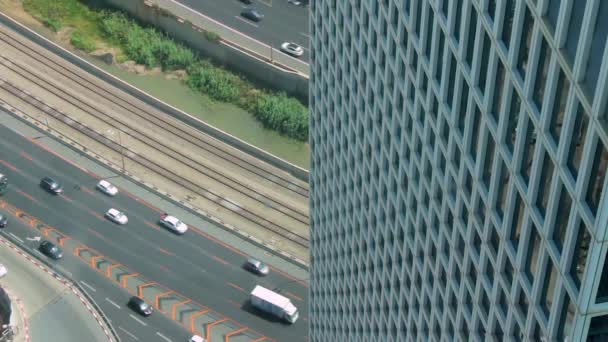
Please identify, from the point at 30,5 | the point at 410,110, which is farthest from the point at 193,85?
the point at 410,110

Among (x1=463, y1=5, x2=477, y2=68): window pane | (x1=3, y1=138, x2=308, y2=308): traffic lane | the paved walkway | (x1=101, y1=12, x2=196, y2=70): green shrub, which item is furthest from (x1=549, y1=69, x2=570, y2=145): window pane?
(x1=101, y1=12, x2=196, y2=70): green shrub

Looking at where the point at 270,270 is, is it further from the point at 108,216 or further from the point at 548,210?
the point at 548,210

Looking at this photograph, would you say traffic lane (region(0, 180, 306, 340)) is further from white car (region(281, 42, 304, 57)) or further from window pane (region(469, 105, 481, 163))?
window pane (region(469, 105, 481, 163))

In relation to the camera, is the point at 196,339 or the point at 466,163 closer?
the point at 466,163

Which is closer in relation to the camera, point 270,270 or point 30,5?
point 270,270

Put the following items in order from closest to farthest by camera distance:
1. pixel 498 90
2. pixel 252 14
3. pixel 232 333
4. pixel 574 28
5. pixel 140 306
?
pixel 574 28, pixel 498 90, pixel 232 333, pixel 140 306, pixel 252 14

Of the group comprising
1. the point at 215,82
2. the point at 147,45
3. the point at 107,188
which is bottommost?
the point at 107,188

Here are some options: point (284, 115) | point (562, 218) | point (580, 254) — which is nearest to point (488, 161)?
point (562, 218)

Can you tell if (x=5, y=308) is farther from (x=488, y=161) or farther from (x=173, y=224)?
(x=488, y=161)
